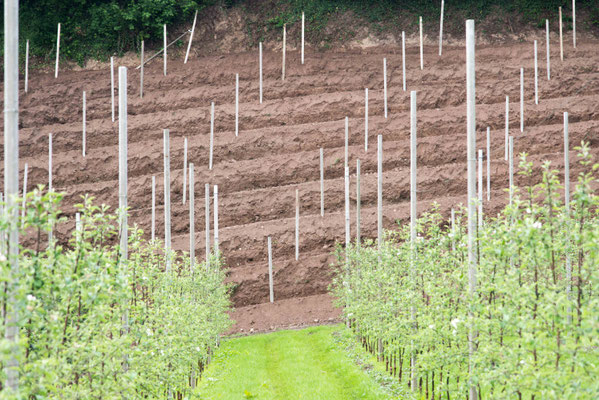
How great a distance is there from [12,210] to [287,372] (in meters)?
13.9

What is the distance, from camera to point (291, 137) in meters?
39.7

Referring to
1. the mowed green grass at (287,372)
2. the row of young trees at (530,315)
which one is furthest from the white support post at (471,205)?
the mowed green grass at (287,372)

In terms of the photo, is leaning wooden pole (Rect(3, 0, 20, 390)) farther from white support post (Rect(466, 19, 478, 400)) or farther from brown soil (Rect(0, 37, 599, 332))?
brown soil (Rect(0, 37, 599, 332))

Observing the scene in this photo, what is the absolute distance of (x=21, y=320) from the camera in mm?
6148

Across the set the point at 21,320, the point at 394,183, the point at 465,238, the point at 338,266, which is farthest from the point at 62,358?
the point at 394,183

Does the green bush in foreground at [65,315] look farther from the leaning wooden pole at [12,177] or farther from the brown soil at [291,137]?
the brown soil at [291,137]

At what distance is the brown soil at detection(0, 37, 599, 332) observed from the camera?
114 ft

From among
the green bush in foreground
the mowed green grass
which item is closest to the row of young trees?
the green bush in foreground

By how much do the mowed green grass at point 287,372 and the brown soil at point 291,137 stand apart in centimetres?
561

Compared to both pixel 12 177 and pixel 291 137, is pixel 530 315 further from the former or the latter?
pixel 291 137

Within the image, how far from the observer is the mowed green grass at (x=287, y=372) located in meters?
16.4

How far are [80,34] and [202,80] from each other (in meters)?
9.90

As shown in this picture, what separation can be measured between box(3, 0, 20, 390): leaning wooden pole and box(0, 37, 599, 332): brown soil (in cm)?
2479

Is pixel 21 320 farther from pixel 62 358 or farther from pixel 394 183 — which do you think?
pixel 394 183
